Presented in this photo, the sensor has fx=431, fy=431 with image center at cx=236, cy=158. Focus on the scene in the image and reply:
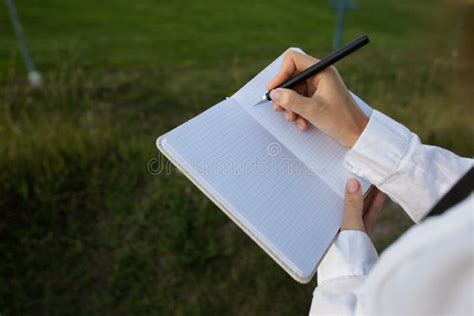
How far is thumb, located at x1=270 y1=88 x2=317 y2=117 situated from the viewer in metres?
1.10

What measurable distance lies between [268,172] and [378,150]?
279 mm

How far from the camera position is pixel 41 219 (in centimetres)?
193

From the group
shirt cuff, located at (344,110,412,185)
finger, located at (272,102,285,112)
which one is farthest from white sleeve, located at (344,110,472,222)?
finger, located at (272,102,285,112)

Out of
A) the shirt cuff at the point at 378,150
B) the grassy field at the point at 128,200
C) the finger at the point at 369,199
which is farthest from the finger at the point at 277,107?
the grassy field at the point at 128,200

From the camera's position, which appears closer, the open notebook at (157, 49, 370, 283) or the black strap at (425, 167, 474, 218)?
the black strap at (425, 167, 474, 218)

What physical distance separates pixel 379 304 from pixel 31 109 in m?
2.58

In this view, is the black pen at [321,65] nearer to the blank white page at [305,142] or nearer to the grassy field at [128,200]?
the blank white page at [305,142]

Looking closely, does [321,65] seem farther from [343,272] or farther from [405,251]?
[405,251]

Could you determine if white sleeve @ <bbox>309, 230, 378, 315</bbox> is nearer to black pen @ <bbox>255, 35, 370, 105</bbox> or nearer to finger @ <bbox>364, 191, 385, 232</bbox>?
finger @ <bbox>364, 191, 385, 232</bbox>

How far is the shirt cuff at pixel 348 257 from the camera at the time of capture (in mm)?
893

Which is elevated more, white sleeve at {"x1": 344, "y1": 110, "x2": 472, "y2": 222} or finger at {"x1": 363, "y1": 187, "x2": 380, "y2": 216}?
white sleeve at {"x1": 344, "y1": 110, "x2": 472, "y2": 222}

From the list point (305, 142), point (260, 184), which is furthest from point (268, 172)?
point (305, 142)

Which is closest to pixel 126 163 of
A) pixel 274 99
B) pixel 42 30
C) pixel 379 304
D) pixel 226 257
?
pixel 226 257

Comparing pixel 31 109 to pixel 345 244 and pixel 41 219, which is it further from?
pixel 345 244
